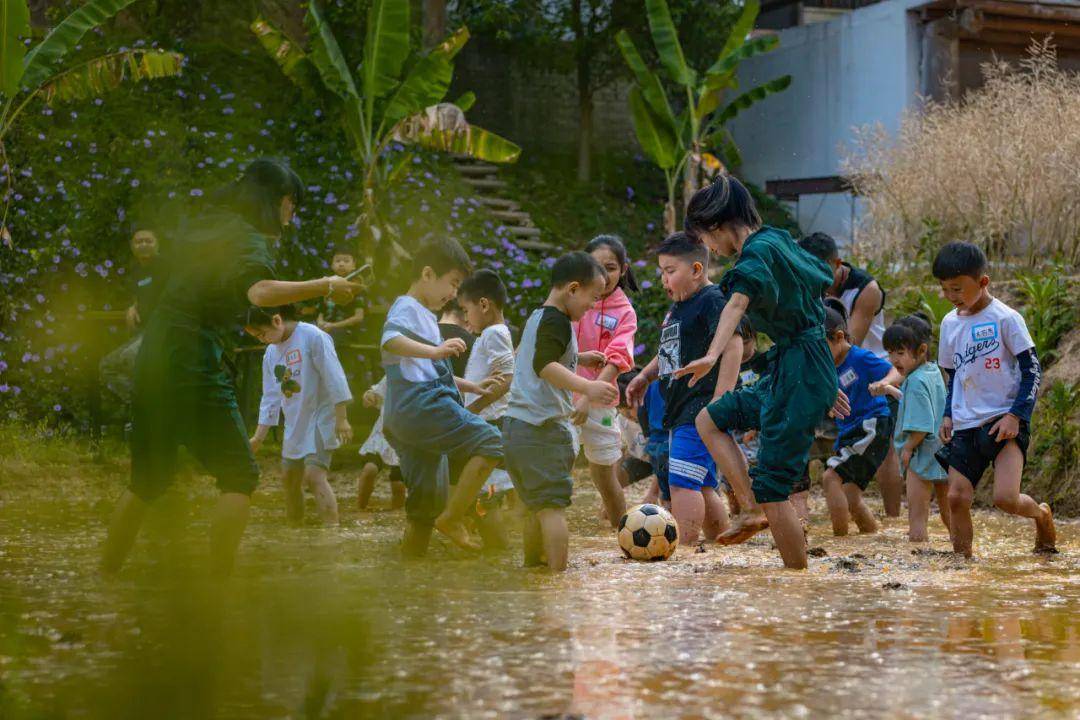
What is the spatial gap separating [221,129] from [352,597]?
1315 cm

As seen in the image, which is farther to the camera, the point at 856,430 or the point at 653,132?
the point at 653,132

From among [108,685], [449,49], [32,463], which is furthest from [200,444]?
[449,49]

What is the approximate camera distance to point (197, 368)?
6.33 metres

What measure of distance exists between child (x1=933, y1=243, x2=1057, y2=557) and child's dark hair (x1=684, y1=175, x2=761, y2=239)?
113 cm

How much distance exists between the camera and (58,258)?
1529 cm

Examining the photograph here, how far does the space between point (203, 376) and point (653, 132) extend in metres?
15.2

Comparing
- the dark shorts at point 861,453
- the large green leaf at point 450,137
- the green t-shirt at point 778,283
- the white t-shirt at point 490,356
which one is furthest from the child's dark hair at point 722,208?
the large green leaf at point 450,137

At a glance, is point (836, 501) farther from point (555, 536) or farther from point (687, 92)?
point (687, 92)

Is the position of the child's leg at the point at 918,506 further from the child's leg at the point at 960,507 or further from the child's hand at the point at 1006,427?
the child's hand at the point at 1006,427

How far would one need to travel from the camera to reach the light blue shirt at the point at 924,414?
8344 mm

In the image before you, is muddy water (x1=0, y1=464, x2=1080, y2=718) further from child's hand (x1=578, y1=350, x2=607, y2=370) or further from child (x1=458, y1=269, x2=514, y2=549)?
child's hand (x1=578, y1=350, x2=607, y2=370)

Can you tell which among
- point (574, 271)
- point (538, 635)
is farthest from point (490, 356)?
point (538, 635)

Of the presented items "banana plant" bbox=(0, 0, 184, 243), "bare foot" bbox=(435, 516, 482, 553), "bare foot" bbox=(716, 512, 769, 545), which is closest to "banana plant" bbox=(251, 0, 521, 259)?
"banana plant" bbox=(0, 0, 184, 243)

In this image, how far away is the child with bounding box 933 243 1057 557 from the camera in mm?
7164
